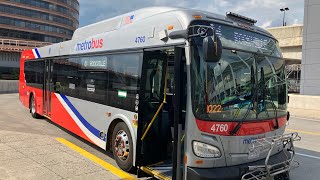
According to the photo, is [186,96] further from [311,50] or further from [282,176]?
[311,50]

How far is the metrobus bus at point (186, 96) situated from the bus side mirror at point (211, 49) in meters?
0.01

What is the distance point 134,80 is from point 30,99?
8.67 m

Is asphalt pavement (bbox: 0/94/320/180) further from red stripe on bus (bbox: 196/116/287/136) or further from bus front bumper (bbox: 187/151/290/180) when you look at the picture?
bus front bumper (bbox: 187/151/290/180)

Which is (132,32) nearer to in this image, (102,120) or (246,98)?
Result: (102,120)

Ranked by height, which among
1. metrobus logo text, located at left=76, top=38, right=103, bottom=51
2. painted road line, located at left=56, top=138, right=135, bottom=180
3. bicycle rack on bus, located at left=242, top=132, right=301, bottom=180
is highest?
metrobus logo text, located at left=76, top=38, right=103, bottom=51

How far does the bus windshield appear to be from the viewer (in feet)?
14.9

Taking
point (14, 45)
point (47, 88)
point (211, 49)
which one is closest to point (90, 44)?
point (47, 88)

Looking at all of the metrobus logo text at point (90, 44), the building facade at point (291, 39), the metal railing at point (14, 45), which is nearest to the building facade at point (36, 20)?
the metal railing at point (14, 45)

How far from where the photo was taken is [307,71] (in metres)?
25.5

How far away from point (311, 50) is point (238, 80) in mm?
23622

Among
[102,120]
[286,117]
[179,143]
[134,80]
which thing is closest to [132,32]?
[134,80]

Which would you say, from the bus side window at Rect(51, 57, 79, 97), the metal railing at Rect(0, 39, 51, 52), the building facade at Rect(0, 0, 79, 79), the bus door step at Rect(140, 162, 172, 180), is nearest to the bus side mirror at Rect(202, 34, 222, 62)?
the bus door step at Rect(140, 162, 172, 180)

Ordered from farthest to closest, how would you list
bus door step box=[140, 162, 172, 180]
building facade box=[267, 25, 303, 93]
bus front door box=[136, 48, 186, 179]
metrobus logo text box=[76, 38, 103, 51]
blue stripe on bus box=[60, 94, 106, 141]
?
1. building facade box=[267, 25, 303, 93]
2. metrobus logo text box=[76, 38, 103, 51]
3. blue stripe on bus box=[60, 94, 106, 141]
4. bus front door box=[136, 48, 186, 179]
5. bus door step box=[140, 162, 172, 180]

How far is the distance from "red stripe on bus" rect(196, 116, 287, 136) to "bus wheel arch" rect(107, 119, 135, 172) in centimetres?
180
